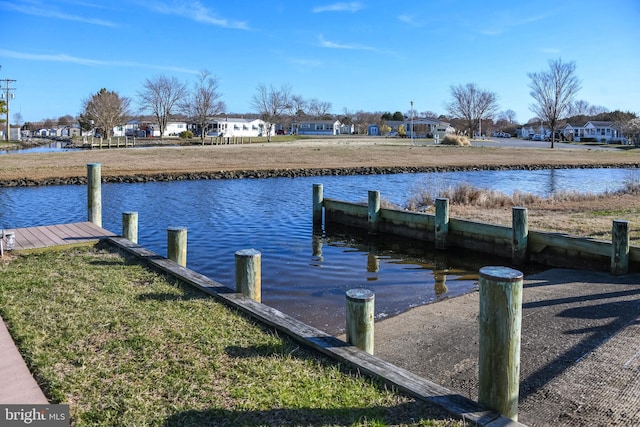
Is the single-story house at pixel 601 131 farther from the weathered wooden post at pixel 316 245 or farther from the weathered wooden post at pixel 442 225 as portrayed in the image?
the weathered wooden post at pixel 442 225

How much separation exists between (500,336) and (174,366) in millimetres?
2859

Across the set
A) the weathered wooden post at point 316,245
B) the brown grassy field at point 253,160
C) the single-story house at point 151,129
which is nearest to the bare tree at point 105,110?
the single-story house at point 151,129

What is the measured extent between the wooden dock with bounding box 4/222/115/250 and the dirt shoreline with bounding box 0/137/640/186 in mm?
18271


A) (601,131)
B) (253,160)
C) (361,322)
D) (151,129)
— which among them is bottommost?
(361,322)

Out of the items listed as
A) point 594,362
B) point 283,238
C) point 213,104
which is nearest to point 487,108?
point 213,104

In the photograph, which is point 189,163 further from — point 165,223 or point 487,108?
point 487,108

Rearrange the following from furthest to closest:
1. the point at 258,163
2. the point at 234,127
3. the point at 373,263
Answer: the point at 234,127, the point at 258,163, the point at 373,263

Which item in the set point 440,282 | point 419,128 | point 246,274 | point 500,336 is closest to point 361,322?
point 500,336

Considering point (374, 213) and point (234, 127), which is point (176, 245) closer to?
point (374, 213)

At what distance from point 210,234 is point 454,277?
753 cm

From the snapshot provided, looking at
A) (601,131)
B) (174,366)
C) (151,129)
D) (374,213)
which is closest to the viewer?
(174,366)

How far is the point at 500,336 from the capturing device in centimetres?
435

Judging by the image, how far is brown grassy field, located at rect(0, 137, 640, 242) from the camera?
15586 mm

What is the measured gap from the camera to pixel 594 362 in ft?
19.7
